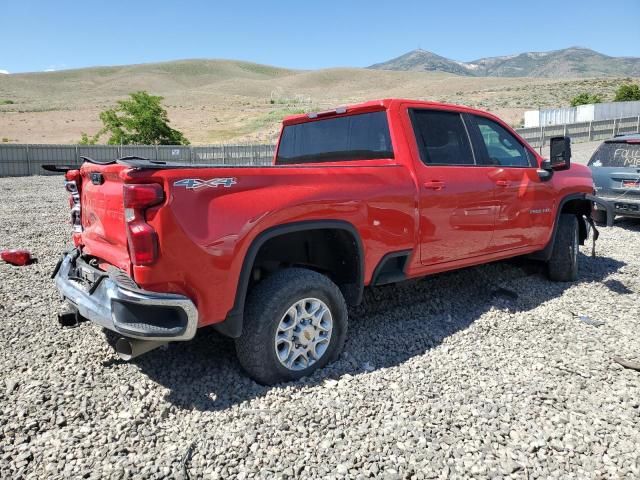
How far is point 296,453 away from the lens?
2.62 m

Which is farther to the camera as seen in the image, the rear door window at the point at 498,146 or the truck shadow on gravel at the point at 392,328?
the rear door window at the point at 498,146


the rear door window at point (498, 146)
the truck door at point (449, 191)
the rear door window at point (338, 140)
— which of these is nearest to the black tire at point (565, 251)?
the rear door window at point (498, 146)

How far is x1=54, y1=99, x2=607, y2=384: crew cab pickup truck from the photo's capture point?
2.71m

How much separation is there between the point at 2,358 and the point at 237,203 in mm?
2257

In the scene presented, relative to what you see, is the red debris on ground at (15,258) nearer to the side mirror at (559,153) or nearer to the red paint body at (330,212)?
the red paint body at (330,212)

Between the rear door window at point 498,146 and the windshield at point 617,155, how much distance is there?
482 cm

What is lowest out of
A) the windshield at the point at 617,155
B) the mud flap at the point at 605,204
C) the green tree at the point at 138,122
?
the mud flap at the point at 605,204

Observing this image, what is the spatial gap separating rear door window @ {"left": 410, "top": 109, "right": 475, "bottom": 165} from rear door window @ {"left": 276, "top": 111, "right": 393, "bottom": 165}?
0.97 ft

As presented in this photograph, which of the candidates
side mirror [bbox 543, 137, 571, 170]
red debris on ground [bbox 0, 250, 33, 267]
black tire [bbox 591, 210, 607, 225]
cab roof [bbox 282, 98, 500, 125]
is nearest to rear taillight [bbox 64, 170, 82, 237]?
cab roof [bbox 282, 98, 500, 125]

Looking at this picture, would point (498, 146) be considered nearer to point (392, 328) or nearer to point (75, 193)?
point (392, 328)

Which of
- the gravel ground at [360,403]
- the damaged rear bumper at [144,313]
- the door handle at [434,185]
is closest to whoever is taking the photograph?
the gravel ground at [360,403]

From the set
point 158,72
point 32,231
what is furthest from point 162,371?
point 158,72

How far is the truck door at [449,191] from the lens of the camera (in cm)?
395

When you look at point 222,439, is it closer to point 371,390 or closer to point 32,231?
point 371,390
